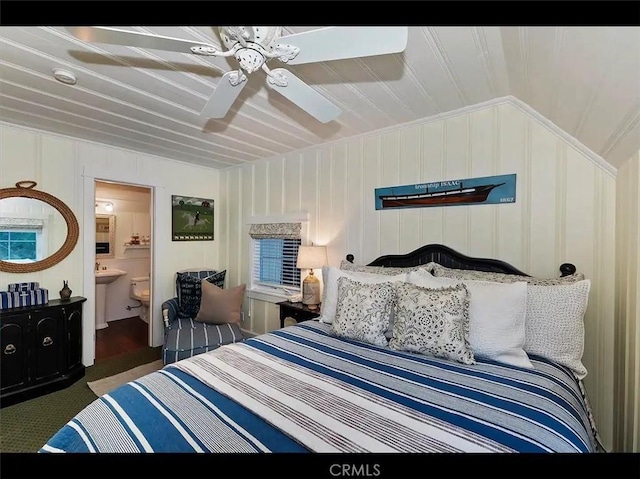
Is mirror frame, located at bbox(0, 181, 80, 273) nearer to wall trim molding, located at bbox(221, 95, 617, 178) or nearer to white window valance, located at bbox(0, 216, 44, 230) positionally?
white window valance, located at bbox(0, 216, 44, 230)

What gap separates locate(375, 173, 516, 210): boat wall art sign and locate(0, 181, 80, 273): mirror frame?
10.1 ft

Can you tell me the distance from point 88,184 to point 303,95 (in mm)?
2776

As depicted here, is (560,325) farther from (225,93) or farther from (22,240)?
(22,240)

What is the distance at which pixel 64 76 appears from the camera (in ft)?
5.91

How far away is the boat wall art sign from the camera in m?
2.10

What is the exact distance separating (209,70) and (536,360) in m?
2.50

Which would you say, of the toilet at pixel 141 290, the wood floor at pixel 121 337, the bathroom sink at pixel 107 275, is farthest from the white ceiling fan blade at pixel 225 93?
the toilet at pixel 141 290

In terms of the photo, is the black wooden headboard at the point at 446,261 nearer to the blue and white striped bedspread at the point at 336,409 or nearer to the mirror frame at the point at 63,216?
the blue and white striped bedspread at the point at 336,409

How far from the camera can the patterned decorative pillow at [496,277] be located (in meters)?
1.67

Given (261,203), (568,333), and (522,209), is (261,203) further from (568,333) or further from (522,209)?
(568,333)

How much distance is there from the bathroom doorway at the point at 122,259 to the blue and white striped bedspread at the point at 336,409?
3.54 metres

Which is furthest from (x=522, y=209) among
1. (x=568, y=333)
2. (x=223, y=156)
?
(x=223, y=156)

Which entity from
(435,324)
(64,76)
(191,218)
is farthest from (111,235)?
(435,324)

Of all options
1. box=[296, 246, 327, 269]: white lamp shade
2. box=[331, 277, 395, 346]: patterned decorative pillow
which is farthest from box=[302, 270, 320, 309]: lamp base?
box=[331, 277, 395, 346]: patterned decorative pillow
